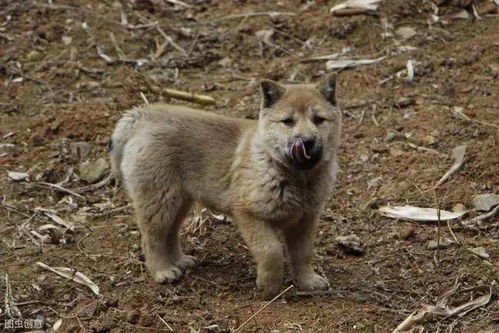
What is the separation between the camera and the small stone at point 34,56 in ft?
36.9

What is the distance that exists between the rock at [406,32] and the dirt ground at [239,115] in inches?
1.0

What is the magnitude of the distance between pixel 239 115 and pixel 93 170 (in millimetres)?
1889

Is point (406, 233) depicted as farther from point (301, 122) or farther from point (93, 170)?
point (93, 170)

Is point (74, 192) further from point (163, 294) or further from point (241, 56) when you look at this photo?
point (241, 56)

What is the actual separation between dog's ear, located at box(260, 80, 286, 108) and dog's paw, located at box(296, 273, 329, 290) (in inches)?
58.4

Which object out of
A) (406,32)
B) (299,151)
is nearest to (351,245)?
(299,151)

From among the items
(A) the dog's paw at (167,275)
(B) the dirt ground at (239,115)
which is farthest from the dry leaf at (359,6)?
(A) the dog's paw at (167,275)

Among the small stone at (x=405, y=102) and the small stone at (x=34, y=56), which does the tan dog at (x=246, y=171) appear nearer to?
the small stone at (x=405, y=102)

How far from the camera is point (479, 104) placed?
30.7ft

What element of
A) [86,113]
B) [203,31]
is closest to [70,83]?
[86,113]

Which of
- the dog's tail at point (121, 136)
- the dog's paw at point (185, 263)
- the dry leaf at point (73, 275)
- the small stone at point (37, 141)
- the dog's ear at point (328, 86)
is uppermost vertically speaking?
the dog's ear at point (328, 86)

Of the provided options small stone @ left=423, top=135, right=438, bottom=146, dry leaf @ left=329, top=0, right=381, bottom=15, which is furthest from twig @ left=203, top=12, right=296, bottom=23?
small stone @ left=423, top=135, right=438, bottom=146

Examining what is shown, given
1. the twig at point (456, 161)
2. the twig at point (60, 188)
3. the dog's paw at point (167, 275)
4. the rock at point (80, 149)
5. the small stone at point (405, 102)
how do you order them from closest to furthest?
the dog's paw at point (167, 275) < the twig at point (456, 161) < the twig at point (60, 188) < the rock at point (80, 149) < the small stone at point (405, 102)

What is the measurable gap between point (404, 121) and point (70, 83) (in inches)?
170
